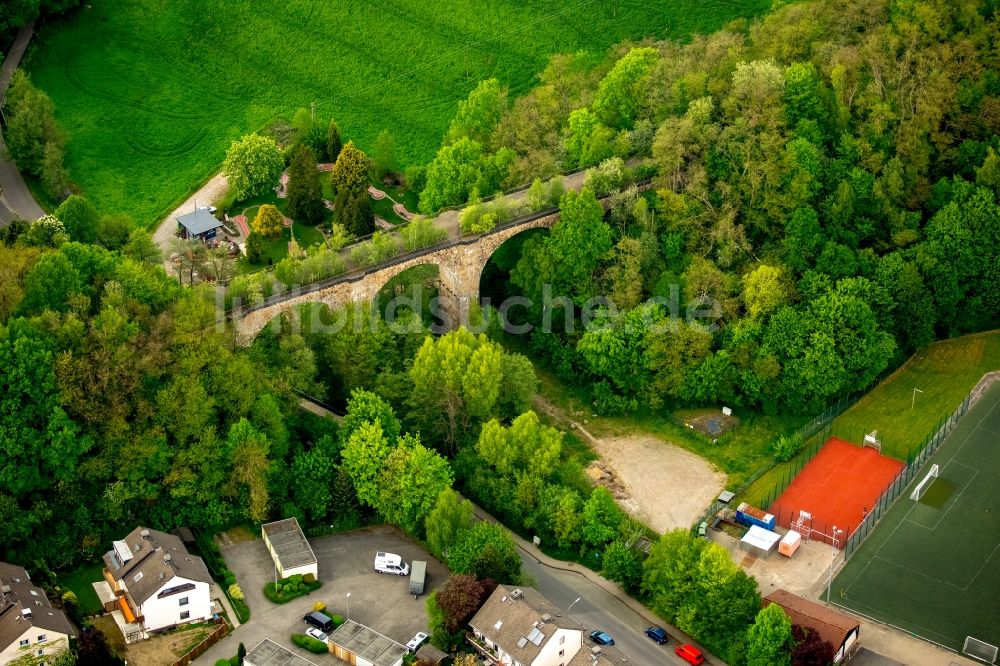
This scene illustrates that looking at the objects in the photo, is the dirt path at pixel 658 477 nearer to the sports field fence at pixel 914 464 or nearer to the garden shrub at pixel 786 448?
the garden shrub at pixel 786 448

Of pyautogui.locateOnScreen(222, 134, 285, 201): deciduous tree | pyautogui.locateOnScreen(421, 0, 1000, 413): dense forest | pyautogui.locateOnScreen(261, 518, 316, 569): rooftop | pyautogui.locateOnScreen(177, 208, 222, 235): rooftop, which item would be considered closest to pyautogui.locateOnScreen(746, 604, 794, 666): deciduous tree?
pyautogui.locateOnScreen(421, 0, 1000, 413): dense forest

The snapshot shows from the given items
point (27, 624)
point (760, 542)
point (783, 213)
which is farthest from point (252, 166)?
point (760, 542)

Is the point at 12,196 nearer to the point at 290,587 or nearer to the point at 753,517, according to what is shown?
the point at 290,587

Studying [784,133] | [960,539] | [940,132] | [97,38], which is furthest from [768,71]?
[97,38]

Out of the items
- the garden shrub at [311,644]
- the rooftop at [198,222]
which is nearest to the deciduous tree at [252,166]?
the rooftop at [198,222]

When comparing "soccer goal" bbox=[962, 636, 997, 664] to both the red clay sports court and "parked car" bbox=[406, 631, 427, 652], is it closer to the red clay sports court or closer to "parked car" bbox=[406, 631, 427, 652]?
the red clay sports court

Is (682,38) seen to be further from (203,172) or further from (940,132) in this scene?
(203,172)
